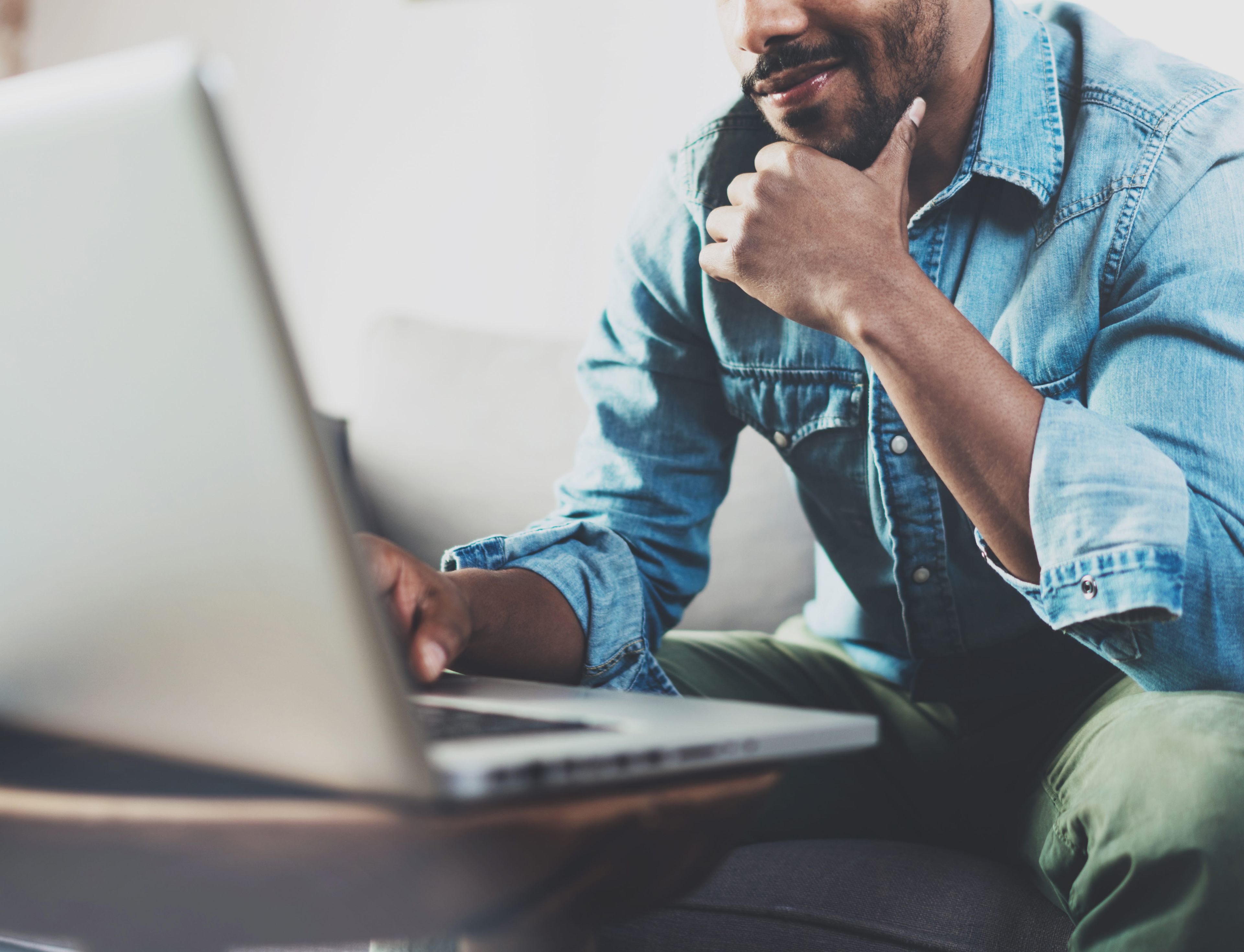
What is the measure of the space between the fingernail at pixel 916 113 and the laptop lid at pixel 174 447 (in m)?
0.75

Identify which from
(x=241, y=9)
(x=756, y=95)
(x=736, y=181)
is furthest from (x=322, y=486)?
(x=241, y=9)

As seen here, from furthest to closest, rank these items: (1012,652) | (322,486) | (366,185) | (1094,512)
A: (366,185) < (1012,652) < (1094,512) < (322,486)

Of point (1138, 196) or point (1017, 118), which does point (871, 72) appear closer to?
point (1017, 118)

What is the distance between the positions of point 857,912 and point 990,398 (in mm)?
392

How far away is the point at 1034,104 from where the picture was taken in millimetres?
913

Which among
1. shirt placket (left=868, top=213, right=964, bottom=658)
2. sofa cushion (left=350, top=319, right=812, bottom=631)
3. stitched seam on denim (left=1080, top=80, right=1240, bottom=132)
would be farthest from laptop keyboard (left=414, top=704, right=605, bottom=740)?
sofa cushion (left=350, top=319, right=812, bottom=631)

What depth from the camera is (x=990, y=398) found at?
0.69 m

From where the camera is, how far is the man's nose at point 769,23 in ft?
3.00

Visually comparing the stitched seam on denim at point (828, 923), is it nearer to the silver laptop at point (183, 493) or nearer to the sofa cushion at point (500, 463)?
the silver laptop at point (183, 493)

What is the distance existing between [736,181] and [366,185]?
4.47 feet

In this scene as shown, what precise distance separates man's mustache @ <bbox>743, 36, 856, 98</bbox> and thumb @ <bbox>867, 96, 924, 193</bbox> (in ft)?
0.29

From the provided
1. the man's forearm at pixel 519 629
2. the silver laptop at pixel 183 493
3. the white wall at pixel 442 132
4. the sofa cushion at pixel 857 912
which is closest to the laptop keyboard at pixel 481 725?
the silver laptop at pixel 183 493

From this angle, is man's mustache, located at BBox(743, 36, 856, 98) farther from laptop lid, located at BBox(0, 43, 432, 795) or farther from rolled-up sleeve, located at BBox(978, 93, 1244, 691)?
laptop lid, located at BBox(0, 43, 432, 795)

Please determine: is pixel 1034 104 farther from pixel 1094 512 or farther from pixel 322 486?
pixel 322 486
